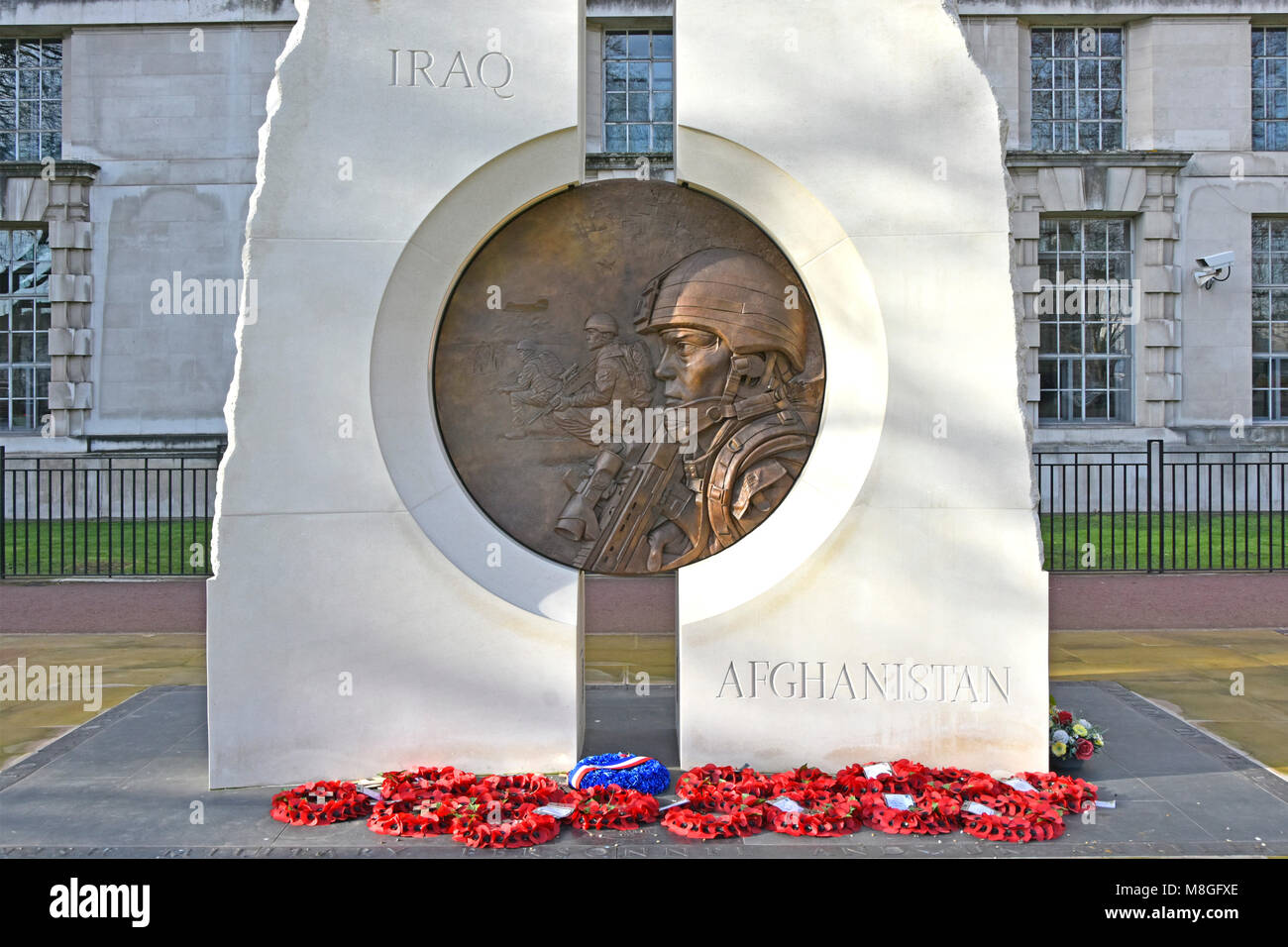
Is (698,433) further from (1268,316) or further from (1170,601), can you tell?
(1268,316)

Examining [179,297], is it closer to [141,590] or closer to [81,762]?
[141,590]

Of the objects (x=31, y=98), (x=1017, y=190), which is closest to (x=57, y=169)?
(x=31, y=98)

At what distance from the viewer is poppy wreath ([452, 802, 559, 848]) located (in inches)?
180

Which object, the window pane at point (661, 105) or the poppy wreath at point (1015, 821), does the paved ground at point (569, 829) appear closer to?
the poppy wreath at point (1015, 821)

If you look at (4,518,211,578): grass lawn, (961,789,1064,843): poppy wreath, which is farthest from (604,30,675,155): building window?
(961,789,1064,843): poppy wreath

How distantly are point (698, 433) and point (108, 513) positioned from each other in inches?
493

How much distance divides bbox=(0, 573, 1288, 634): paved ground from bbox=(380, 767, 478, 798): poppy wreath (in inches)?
233

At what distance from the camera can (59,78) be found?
19000 mm

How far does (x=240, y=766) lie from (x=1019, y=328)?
4.63m

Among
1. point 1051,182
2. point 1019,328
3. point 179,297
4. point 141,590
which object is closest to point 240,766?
point 1019,328

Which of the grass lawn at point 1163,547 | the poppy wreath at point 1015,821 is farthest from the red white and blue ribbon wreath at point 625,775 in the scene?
the grass lawn at point 1163,547

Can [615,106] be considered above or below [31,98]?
below

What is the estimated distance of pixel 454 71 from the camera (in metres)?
5.47

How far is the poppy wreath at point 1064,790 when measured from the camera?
4.97 metres
